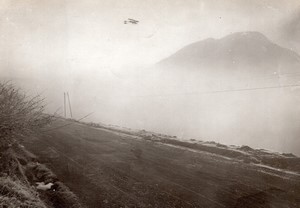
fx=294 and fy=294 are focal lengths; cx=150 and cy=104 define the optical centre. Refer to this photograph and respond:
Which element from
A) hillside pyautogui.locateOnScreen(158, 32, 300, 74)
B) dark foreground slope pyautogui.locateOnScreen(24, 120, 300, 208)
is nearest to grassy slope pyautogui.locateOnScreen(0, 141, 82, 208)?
dark foreground slope pyautogui.locateOnScreen(24, 120, 300, 208)

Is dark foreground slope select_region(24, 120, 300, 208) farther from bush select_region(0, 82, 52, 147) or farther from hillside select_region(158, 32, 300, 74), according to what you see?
hillside select_region(158, 32, 300, 74)

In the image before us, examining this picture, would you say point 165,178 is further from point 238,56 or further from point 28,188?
point 238,56

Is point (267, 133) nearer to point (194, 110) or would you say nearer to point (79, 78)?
point (194, 110)

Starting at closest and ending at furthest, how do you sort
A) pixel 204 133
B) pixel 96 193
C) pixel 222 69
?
pixel 96 193, pixel 204 133, pixel 222 69

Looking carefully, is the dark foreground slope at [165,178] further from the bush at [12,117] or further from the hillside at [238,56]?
the hillside at [238,56]

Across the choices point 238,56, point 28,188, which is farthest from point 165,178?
point 238,56

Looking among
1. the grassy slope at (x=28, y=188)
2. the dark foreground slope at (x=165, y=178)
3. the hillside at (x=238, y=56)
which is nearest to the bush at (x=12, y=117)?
the grassy slope at (x=28, y=188)

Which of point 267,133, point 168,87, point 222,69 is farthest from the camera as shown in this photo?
point 222,69

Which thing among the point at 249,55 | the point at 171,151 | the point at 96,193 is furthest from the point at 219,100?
the point at 96,193
